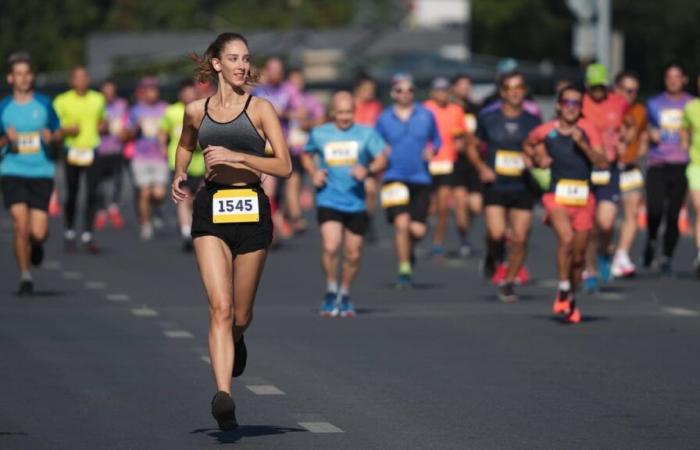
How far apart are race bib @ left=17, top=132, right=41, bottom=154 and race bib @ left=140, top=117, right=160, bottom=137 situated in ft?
28.5

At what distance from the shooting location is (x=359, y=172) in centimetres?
1714

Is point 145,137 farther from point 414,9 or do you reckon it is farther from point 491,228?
point 414,9

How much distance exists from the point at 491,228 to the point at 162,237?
28.0ft

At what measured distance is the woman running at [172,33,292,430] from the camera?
10742mm

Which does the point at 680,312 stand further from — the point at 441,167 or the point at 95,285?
the point at 441,167

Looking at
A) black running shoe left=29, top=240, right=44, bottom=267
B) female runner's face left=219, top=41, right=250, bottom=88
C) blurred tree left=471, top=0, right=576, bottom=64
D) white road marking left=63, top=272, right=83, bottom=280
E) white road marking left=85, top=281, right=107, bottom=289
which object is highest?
blurred tree left=471, top=0, right=576, bottom=64

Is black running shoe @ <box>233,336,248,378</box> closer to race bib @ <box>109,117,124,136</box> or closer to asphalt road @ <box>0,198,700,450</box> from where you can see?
asphalt road @ <box>0,198,700,450</box>

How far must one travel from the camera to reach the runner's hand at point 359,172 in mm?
17125

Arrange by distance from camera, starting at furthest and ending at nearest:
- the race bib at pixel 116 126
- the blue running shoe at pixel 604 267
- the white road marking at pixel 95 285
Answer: the race bib at pixel 116 126 → the blue running shoe at pixel 604 267 → the white road marking at pixel 95 285

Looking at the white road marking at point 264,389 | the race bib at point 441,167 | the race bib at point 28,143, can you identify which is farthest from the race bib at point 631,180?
the white road marking at point 264,389

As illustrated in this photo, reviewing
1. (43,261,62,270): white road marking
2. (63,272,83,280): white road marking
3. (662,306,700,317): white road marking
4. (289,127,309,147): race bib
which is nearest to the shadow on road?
(662,306,700,317): white road marking

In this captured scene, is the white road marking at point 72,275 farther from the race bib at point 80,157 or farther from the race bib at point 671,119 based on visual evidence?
the race bib at point 671,119

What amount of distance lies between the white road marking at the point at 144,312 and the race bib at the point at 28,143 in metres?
1.91

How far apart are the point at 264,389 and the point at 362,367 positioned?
1.23 m
